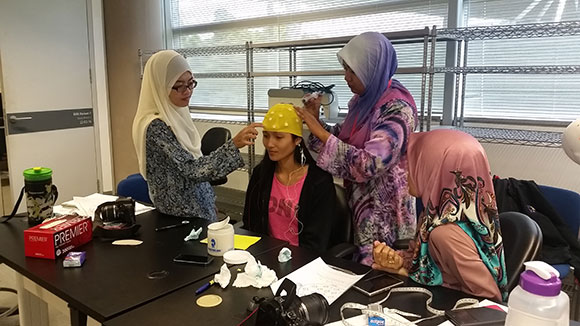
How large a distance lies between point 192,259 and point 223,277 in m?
0.20

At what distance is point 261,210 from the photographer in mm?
1947

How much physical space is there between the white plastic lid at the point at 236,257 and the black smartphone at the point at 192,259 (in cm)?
6

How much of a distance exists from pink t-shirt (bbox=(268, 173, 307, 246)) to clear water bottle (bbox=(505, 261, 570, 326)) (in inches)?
44.4

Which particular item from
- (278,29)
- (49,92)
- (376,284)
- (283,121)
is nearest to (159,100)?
(283,121)

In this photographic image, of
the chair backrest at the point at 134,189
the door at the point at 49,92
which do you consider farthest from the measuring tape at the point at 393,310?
the door at the point at 49,92

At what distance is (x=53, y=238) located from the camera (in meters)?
1.45

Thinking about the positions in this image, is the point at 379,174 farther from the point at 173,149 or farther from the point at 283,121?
the point at 173,149

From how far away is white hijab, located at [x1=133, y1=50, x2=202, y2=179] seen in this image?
1953 millimetres

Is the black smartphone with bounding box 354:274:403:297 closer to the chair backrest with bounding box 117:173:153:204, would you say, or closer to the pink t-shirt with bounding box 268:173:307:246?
the pink t-shirt with bounding box 268:173:307:246

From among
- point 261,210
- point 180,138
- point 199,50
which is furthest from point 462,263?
point 199,50

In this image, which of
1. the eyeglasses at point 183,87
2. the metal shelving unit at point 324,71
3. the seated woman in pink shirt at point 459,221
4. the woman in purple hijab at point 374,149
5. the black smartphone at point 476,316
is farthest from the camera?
the metal shelving unit at point 324,71

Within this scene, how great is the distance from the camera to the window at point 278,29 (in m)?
3.11

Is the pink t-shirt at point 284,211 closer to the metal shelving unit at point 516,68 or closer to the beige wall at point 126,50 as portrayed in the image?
the metal shelving unit at point 516,68

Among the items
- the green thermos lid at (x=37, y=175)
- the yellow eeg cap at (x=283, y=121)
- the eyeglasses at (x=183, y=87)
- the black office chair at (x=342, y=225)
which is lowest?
the black office chair at (x=342, y=225)
